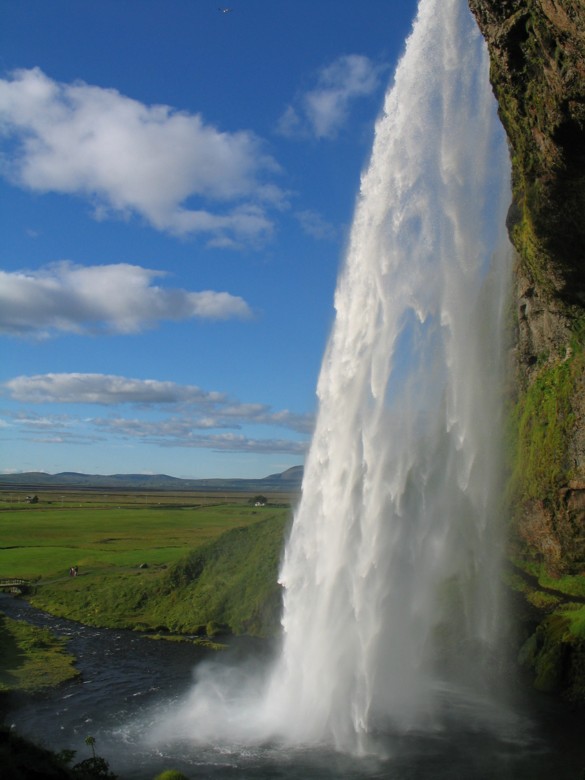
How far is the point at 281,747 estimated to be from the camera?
67.7 feet

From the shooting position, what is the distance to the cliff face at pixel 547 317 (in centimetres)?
2053

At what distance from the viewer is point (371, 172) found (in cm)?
2972

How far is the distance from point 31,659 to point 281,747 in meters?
17.6

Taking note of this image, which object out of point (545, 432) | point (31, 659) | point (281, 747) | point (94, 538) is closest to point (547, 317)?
point (545, 432)

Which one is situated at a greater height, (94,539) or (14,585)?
(14,585)

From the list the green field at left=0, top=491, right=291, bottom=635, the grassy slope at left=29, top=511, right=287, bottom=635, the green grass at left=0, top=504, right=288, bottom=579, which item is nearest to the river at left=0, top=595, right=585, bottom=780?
the grassy slope at left=29, top=511, right=287, bottom=635

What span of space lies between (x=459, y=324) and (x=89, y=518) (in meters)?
100

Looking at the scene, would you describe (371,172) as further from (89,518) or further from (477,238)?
(89,518)

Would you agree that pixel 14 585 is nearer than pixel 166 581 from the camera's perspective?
No

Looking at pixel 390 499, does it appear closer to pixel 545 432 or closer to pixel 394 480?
pixel 394 480

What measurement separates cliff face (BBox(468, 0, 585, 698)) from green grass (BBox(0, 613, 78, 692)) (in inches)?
893

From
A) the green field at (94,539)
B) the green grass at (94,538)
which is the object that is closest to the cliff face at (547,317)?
the green field at (94,539)

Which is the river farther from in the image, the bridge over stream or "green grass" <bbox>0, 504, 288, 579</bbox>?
"green grass" <bbox>0, 504, 288, 579</bbox>

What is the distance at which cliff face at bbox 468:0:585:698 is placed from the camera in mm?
20531
